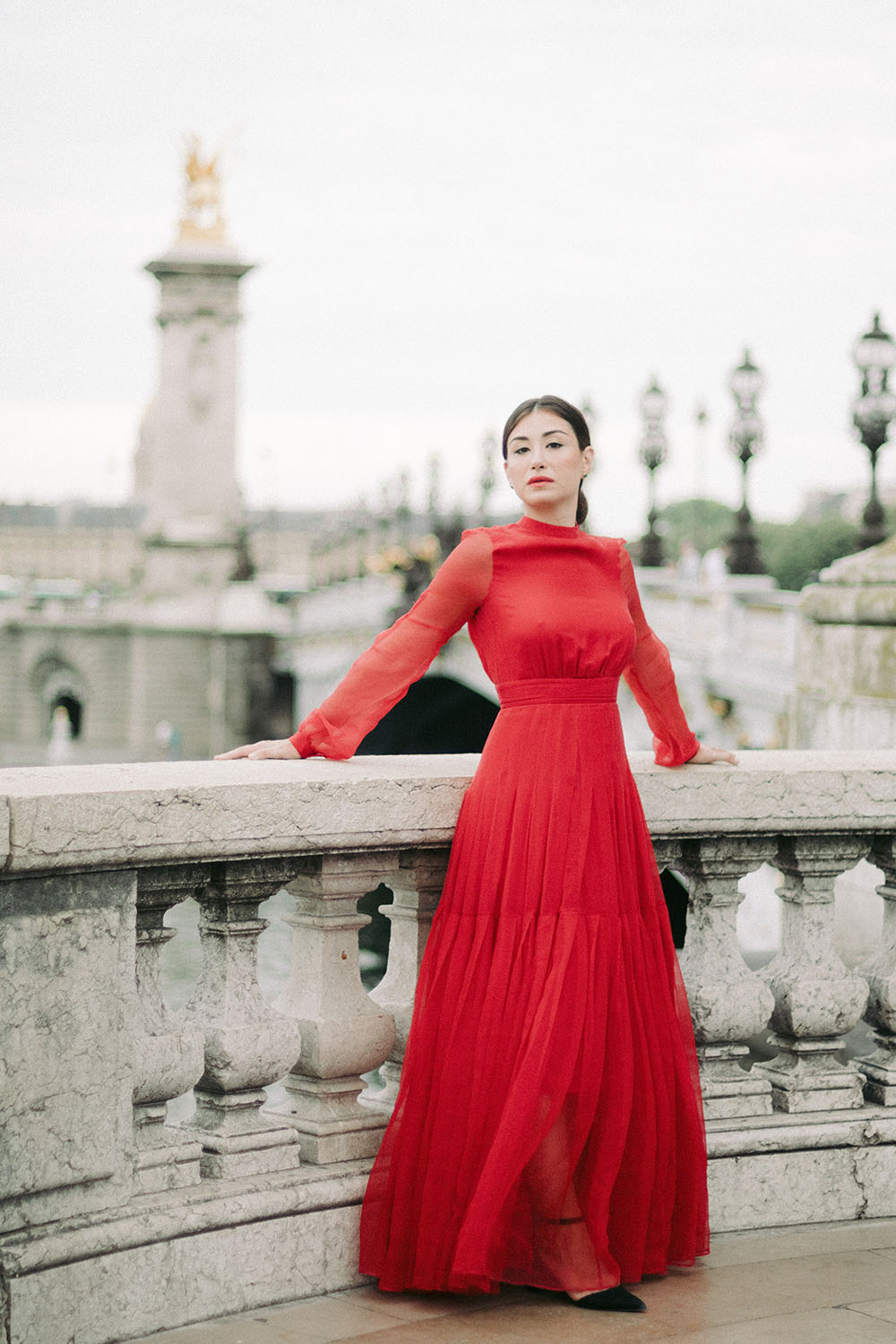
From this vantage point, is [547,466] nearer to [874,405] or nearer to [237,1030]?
[237,1030]

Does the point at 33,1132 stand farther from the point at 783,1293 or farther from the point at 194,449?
the point at 194,449

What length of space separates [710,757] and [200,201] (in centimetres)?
5976

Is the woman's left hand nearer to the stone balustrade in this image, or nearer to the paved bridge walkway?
the stone balustrade

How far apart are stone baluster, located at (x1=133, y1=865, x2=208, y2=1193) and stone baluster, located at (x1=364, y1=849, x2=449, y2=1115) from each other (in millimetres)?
471

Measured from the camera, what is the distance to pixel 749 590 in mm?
22578

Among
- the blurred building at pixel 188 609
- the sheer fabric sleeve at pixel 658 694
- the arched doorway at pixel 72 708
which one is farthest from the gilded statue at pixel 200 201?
the sheer fabric sleeve at pixel 658 694

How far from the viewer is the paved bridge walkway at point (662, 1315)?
325 cm

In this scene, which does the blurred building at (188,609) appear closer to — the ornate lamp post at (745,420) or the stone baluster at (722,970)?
the ornate lamp post at (745,420)

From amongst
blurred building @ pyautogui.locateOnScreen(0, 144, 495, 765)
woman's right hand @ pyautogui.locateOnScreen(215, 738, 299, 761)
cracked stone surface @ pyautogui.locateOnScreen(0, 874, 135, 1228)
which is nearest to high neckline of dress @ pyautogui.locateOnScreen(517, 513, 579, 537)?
woman's right hand @ pyautogui.locateOnScreen(215, 738, 299, 761)

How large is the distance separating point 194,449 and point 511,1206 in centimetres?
5676

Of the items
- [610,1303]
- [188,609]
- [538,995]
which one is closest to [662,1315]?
[610,1303]

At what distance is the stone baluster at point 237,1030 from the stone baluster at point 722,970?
0.93 metres

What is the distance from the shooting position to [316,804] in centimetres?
341

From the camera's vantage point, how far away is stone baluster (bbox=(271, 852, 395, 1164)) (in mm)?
3531
